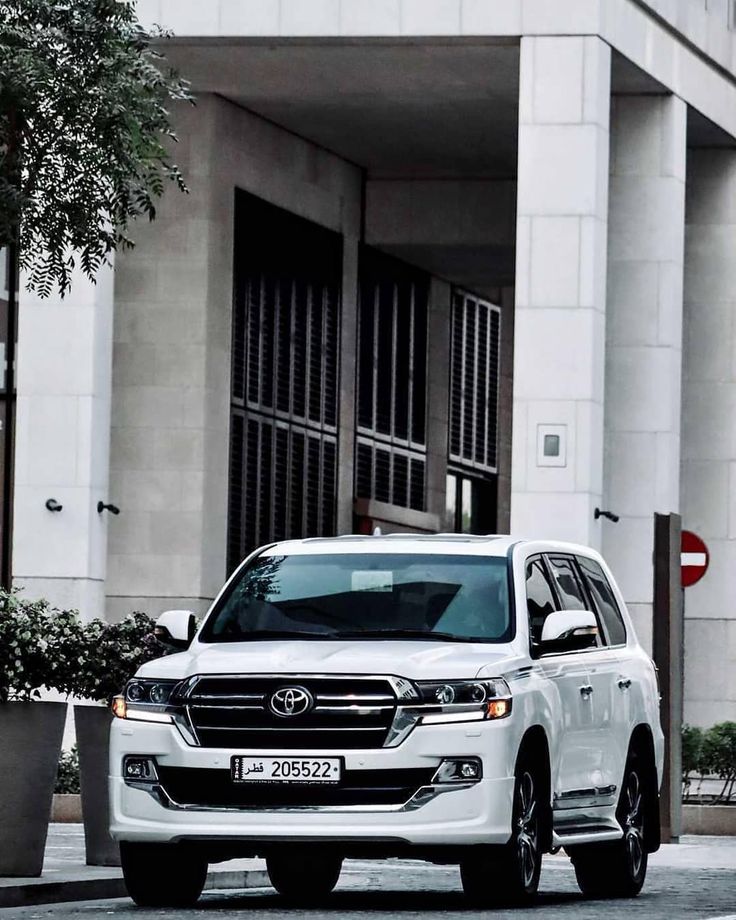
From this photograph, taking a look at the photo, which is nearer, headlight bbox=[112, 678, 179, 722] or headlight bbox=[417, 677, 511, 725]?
headlight bbox=[417, 677, 511, 725]

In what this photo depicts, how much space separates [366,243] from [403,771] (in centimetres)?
2662

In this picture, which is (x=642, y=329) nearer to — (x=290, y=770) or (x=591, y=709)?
(x=591, y=709)

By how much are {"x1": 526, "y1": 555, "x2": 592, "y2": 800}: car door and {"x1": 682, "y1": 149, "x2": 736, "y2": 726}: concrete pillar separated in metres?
19.9

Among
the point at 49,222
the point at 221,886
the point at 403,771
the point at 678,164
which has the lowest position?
the point at 221,886

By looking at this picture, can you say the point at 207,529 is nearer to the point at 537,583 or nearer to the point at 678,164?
the point at 678,164

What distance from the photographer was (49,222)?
1612cm

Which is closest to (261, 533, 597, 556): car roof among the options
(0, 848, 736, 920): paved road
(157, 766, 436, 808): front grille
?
(0, 848, 736, 920): paved road

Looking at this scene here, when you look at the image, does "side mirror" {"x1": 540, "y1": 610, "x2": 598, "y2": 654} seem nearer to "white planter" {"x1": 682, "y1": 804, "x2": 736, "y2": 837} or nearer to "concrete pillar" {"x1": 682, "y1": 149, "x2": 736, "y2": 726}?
"white planter" {"x1": 682, "y1": 804, "x2": 736, "y2": 837}

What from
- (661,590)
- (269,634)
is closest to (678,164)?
(661,590)

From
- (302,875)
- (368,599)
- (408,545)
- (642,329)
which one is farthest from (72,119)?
(642,329)

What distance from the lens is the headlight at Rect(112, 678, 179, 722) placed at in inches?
523

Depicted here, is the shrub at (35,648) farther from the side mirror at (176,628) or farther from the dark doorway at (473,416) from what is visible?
the dark doorway at (473,416)

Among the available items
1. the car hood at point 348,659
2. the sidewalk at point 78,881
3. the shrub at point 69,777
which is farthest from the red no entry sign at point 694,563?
the car hood at point 348,659

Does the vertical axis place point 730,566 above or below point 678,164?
below
